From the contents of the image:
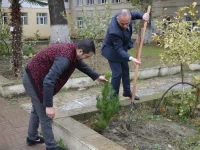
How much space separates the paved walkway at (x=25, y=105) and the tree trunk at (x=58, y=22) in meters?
7.03

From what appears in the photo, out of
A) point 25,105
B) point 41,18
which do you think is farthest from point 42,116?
point 41,18

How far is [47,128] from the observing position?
3.34m

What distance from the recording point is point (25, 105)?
5.57m

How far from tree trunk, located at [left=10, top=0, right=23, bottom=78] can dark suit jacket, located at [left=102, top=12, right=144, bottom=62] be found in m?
3.11

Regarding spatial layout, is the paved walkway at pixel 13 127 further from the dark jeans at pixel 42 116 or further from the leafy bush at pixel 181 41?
the leafy bush at pixel 181 41

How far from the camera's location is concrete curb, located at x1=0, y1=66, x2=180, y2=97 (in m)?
5.98

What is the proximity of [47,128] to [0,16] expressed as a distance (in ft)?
30.5

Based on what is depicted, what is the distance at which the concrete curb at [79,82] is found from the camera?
5980 mm

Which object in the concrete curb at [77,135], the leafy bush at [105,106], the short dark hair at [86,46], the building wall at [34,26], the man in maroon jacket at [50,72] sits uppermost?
the building wall at [34,26]

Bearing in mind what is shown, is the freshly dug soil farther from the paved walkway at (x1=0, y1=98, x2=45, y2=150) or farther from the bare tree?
the bare tree

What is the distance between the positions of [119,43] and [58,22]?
9.89 m

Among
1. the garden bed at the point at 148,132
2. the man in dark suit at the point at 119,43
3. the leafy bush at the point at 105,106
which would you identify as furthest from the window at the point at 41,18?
the leafy bush at the point at 105,106

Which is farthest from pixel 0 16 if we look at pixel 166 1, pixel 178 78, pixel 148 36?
pixel 166 1

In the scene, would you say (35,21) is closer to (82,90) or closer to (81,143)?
(82,90)
